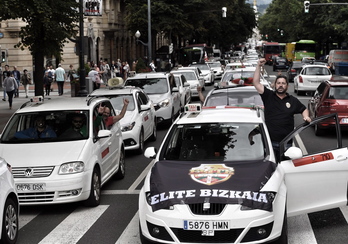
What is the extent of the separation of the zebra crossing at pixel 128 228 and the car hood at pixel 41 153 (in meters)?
0.79

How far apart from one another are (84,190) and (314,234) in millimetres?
3356

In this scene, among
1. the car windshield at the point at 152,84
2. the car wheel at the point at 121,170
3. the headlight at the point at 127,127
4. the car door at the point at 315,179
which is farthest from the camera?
the car windshield at the point at 152,84

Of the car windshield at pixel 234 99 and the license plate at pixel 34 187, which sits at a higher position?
the car windshield at pixel 234 99

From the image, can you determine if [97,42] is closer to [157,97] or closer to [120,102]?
[157,97]

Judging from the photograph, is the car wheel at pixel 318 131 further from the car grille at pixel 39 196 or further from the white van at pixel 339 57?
the white van at pixel 339 57

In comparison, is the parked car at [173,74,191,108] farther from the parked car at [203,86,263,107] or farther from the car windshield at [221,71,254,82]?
the parked car at [203,86,263,107]

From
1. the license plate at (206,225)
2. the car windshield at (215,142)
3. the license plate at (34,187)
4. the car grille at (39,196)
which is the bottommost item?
the car grille at (39,196)

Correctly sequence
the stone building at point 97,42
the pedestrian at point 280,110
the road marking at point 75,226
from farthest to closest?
the stone building at point 97,42 < the pedestrian at point 280,110 < the road marking at point 75,226

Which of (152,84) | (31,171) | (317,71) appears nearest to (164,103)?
(152,84)

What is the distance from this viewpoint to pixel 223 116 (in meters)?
8.58

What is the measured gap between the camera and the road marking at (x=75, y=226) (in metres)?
8.02

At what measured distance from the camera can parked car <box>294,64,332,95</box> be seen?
33.2 metres

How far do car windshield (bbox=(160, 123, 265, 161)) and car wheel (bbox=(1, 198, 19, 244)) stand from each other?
187 centimetres

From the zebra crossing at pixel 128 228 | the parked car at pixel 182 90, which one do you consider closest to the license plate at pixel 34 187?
the zebra crossing at pixel 128 228
